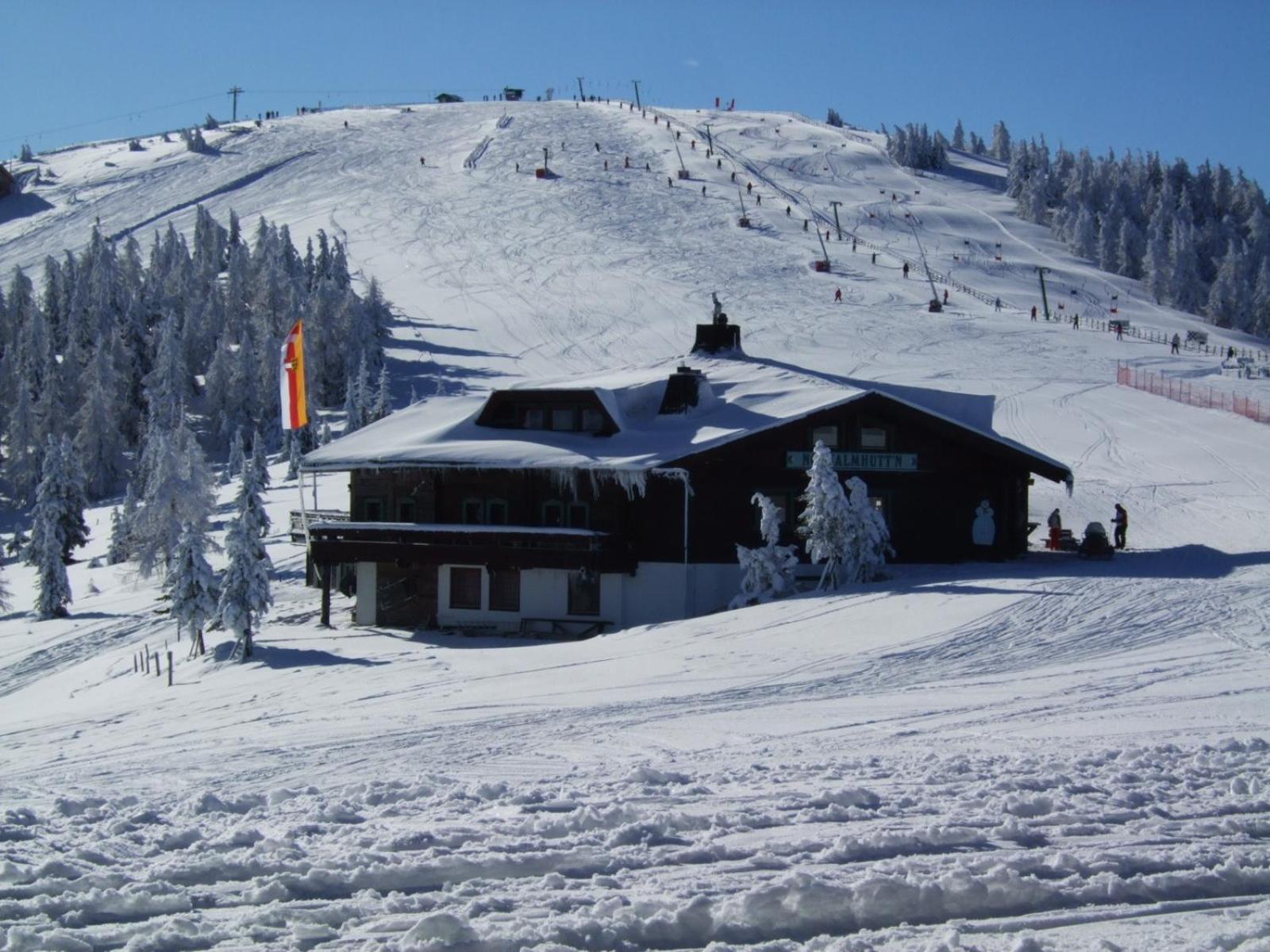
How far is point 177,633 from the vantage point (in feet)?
92.1

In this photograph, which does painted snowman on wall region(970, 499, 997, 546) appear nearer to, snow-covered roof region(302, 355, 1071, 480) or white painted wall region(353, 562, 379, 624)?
snow-covered roof region(302, 355, 1071, 480)

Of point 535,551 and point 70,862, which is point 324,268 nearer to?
point 535,551

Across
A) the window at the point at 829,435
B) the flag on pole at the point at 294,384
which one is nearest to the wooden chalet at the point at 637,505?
the window at the point at 829,435

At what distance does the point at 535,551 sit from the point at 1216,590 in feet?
41.2

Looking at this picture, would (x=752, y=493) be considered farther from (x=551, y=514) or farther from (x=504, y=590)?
(x=504, y=590)

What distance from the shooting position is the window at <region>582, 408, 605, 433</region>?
95.1 feet

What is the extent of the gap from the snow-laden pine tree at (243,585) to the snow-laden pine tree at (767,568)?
8.54m

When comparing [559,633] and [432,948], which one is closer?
[432,948]

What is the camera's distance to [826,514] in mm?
23266

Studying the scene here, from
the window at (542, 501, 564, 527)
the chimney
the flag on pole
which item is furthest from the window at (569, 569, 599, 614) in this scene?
the flag on pole

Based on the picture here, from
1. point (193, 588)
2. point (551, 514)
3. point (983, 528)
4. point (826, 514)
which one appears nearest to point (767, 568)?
point (826, 514)

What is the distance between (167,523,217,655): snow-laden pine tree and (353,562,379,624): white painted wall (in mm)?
3744

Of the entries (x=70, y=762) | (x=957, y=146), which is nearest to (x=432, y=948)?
(x=70, y=762)

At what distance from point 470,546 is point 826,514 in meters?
7.56
